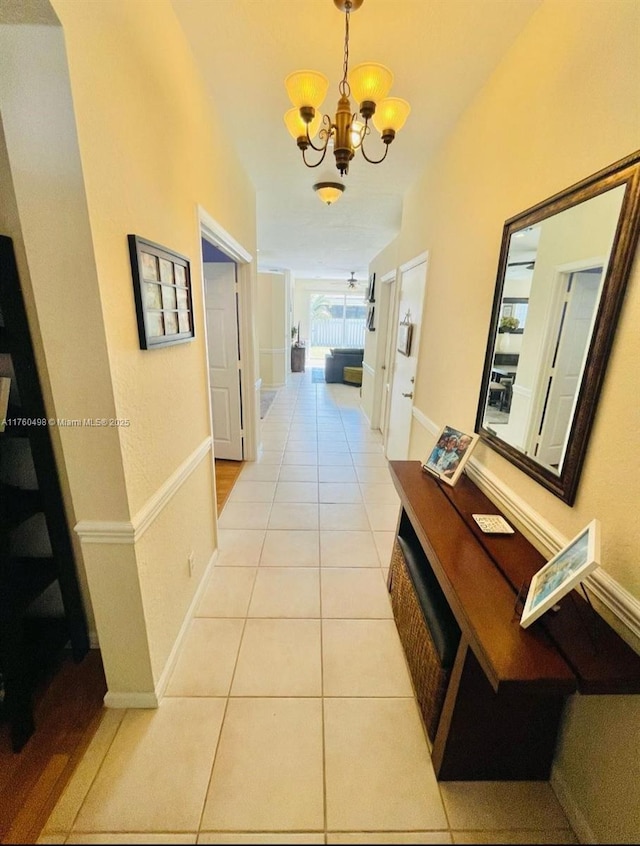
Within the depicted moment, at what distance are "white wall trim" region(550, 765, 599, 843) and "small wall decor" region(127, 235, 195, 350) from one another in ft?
6.85

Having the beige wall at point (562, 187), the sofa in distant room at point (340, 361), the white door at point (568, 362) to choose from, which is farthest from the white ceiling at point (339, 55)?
the sofa in distant room at point (340, 361)

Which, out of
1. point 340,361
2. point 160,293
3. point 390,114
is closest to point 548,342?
point 390,114

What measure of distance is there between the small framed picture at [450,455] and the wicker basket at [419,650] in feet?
1.52

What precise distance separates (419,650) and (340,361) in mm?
7213

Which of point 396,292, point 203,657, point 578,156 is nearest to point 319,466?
point 396,292

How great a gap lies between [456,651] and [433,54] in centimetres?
253

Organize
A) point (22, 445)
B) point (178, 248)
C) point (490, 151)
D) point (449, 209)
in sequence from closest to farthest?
1. point (22, 445)
2. point (178, 248)
3. point (490, 151)
4. point (449, 209)

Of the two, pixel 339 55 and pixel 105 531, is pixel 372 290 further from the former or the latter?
pixel 105 531

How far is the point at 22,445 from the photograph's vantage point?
4.42 ft

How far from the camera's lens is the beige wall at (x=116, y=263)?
88 centimetres

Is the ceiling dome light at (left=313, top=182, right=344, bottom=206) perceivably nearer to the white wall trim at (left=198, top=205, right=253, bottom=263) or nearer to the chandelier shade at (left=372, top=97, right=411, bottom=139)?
the white wall trim at (left=198, top=205, right=253, bottom=263)

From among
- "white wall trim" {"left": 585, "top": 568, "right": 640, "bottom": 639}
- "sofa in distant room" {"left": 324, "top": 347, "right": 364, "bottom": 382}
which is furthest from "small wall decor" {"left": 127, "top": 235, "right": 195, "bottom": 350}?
"sofa in distant room" {"left": 324, "top": 347, "right": 364, "bottom": 382}

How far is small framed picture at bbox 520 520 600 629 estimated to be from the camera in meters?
0.81

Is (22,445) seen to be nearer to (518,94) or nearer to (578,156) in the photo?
(578,156)
